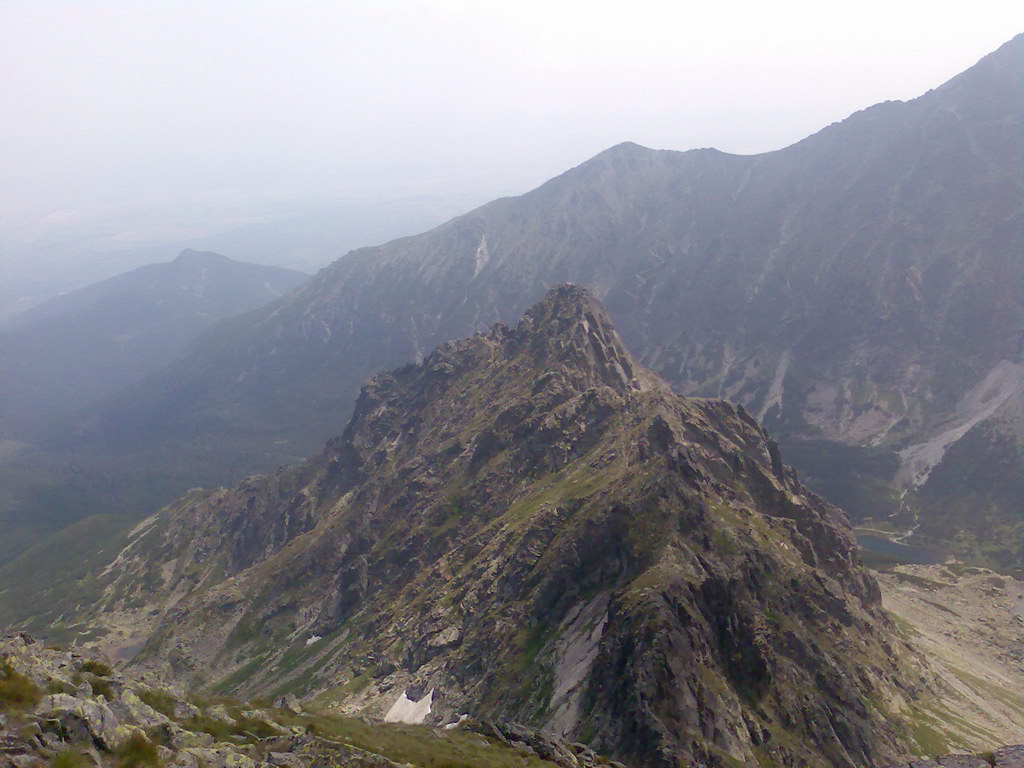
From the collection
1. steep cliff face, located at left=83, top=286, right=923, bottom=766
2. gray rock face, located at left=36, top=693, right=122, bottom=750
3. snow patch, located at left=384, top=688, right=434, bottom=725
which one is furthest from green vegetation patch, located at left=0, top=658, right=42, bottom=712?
snow patch, located at left=384, top=688, right=434, bottom=725

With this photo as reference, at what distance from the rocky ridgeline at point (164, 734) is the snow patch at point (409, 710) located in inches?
2279

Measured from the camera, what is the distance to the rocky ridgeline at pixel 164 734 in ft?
114

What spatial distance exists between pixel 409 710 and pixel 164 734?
9975 centimetres

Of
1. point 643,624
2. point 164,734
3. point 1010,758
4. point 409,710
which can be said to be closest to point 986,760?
point 1010,758

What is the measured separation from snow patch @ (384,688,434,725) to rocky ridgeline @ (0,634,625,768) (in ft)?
190

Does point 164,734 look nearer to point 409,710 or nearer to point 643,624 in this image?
point 643,624

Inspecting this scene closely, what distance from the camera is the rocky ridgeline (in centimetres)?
3472

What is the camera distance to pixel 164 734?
42062 mm

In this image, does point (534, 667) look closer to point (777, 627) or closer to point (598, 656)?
point (598, 656)

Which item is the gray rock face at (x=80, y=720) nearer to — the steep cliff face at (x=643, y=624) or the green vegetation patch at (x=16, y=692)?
the green vegetation patch at (x=16, y=692)

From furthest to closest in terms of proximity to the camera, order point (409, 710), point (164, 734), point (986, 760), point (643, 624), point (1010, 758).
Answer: point (409, 710) → point (643, 624) → point (986, 760) → point (1010, 758) → point (164, 734)

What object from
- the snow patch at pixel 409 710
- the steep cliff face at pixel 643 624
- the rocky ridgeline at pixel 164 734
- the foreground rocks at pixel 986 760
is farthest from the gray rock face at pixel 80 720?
the snow patch at pixel 409 710

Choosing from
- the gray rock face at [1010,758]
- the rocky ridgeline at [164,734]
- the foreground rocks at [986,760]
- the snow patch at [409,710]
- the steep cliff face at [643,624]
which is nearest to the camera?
the rocky ridgeline at [164,734]

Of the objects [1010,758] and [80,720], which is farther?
[1010,758]
